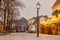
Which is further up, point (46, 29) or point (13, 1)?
point (13, 1)

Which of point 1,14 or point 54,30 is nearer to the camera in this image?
point 1,14

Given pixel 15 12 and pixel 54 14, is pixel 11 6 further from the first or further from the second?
pixel 54 14

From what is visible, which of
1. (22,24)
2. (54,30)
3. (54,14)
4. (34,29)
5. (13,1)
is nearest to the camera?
(13,1)

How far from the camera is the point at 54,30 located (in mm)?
52906

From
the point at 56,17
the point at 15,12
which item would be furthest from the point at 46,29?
the point at 15,12

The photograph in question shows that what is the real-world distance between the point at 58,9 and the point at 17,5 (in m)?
11.4

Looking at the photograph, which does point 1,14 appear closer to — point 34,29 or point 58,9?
point 58,9

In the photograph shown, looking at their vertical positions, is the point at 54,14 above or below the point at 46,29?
above

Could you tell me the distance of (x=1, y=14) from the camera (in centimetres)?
4772

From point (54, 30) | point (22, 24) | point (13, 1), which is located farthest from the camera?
point (22, 24)

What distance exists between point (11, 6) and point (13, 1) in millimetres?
2094

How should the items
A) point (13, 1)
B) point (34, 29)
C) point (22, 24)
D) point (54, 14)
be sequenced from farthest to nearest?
point (22, 24)
point (34, 29)
point (54, 14)
point (13, 1)

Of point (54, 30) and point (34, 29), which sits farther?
point (34, 29)

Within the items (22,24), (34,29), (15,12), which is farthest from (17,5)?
(22,24)
